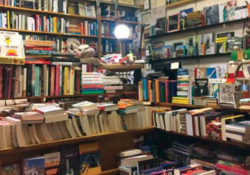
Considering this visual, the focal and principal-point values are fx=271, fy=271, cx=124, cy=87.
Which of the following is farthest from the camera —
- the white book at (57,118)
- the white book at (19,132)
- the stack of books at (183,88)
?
the stack of books at (183,88)

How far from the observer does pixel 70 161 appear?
2205 mm

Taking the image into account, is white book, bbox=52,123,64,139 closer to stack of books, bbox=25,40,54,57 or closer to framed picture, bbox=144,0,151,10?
Result: stack of books, bbox=25,40,54,57

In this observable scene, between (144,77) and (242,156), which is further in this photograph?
(144,77)

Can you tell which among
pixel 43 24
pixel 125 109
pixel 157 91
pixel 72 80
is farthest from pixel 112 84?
pixel 43 24

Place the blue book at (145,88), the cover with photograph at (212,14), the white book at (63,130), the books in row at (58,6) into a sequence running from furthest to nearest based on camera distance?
the books in row at (58,6) → the cover with photograph at (212,14) → the blue book at (145,88) → the white book at (63,130)

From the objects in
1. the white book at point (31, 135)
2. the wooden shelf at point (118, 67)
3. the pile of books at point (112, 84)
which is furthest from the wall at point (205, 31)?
the white book at point (31, 135)

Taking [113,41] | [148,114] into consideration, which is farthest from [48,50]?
[113,41]

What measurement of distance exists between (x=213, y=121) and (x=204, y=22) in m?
1.99

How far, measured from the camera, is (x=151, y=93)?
328cm

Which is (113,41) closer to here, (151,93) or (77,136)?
(151,93)

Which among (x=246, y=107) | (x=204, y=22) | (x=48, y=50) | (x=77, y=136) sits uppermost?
(x=204, y=22)

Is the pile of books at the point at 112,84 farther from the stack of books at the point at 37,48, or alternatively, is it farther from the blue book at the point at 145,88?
the stack of books at the point at 37,48

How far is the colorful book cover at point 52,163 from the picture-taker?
6.82ft

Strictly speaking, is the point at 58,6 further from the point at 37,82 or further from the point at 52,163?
the point at 52,163
